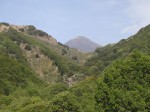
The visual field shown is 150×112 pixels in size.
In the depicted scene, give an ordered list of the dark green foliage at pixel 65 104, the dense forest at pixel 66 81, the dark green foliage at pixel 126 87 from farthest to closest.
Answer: the dark green foliage at pixel 65 104 < the dense forest at pixel 66 81 < the dark green foliage at pixel 126 87

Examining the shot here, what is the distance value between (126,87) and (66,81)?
105691 mm

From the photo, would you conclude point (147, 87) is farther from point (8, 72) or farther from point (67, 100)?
point (8, 72)

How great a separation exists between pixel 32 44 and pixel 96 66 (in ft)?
88.9

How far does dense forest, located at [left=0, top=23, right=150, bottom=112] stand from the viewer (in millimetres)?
43031

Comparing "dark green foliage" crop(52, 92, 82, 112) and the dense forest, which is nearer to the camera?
the dense forest

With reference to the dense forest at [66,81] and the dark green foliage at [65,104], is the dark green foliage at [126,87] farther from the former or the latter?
the dark green foliage at [65,104]

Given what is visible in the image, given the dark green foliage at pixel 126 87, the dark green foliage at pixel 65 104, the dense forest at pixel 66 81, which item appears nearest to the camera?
the dark green foliage at pixel 126 87

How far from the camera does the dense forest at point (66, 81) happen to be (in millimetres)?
43031

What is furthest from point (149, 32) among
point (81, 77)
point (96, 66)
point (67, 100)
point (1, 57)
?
point (67, 100)

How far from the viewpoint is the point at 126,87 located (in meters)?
43.7

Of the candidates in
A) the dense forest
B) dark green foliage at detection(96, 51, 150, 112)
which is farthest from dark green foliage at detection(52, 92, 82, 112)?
dark green foliage at detection(96, 51, 150, 112)

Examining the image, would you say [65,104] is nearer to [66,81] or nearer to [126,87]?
[126,87]

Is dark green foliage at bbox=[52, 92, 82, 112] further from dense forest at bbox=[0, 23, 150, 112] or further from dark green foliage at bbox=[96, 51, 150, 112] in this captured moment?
dark green foliage at bbox=[96, 51, 150, 112]

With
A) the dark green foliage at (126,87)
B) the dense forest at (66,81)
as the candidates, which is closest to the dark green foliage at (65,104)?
the dense forest at (66,81)
